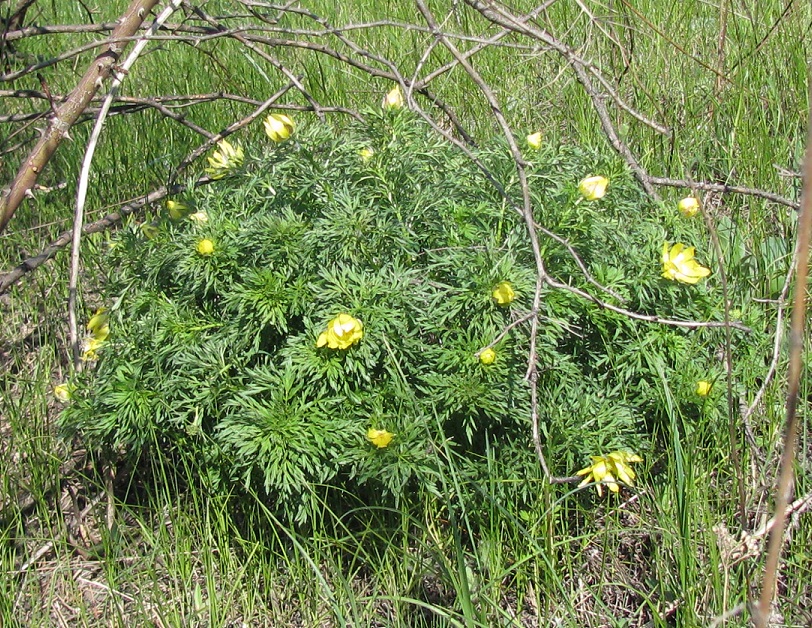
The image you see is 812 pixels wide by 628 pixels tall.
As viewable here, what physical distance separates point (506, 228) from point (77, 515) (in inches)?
55.8

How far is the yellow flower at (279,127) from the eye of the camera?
2.20 meters

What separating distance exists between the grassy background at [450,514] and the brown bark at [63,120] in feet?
1.59

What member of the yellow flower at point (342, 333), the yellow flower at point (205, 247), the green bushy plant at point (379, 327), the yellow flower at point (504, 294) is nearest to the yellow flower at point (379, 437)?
the green bushy plant at point (379, 327)

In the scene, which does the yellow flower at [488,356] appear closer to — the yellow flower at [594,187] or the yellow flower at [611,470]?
the yellow flower at [611,470]

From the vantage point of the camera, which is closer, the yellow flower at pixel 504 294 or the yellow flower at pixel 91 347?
the yellow flower at pixel 504 294

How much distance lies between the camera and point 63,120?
1.87 metres

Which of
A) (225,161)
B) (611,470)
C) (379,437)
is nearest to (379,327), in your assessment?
(379,437)

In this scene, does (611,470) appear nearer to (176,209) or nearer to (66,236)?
(176,209)

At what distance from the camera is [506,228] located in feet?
6.99

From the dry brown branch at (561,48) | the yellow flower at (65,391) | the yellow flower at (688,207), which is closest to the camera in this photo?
the dry brown branch at (561,48)

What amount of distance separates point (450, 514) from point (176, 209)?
44.4 inches

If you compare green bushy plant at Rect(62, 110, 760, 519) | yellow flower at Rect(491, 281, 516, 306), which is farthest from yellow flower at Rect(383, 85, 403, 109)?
yellow flower at Rect(491, 281, 516, 306)

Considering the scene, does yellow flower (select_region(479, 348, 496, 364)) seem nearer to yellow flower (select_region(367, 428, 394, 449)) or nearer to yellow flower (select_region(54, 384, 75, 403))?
yellow flower (select_region(367, 428, 394, 449))

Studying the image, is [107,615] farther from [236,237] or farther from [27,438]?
[236,237]
